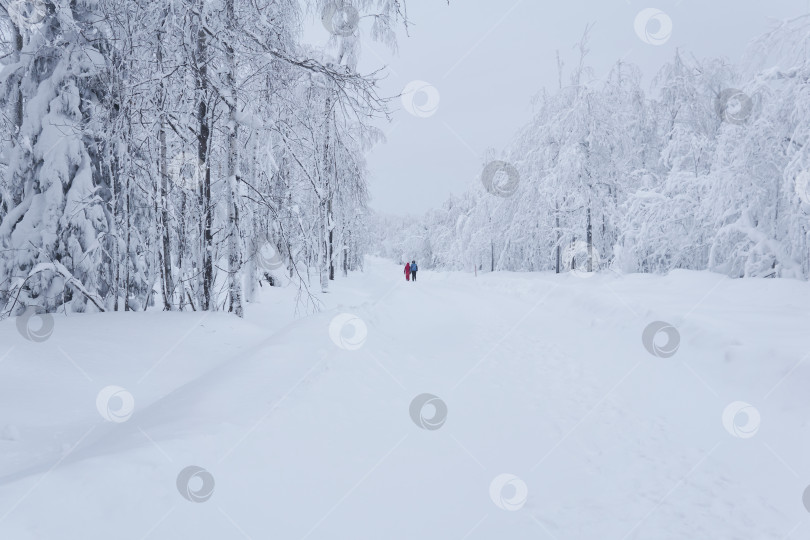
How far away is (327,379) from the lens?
461 centimetres

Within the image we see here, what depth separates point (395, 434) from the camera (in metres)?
3.81

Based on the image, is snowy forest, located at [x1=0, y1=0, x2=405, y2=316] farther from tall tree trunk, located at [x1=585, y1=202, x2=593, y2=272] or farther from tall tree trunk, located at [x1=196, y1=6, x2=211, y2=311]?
tall tree trunk, located at [x1=585, y1=202, x2=593, y2=272]

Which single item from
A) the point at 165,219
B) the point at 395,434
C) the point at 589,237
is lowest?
the point at 395,434

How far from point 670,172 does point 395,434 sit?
704 inches

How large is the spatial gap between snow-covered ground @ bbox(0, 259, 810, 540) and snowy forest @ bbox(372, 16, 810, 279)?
5780mm

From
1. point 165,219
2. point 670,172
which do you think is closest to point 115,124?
point 165,219

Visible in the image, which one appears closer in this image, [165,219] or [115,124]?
[115,124]

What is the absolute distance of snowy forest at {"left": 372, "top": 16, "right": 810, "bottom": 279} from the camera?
10.5 m

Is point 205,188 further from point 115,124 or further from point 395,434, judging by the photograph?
point 395,434

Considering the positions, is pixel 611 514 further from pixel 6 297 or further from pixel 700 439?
pixel 6 297

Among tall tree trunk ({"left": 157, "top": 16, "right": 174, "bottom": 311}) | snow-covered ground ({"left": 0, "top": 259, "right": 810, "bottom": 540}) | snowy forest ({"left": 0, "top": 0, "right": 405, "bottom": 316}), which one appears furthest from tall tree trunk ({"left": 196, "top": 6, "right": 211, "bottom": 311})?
snow-covered ground ({"left": 0, "top": 259, "right": 810, "bottom": 540})

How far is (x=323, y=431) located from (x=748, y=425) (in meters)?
4.15

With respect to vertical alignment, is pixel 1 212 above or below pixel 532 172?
below

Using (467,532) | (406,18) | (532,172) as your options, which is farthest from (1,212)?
(532,172)
